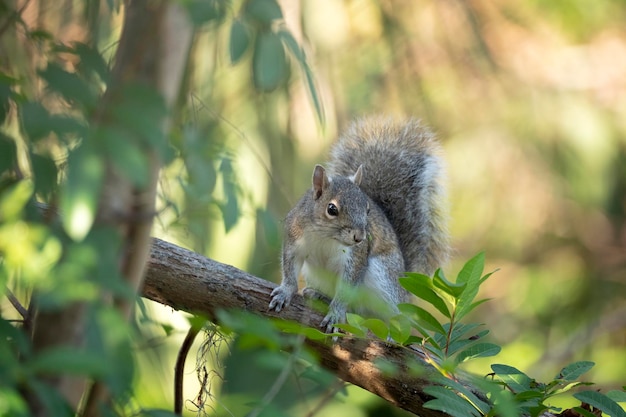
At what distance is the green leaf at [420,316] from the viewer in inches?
38.4

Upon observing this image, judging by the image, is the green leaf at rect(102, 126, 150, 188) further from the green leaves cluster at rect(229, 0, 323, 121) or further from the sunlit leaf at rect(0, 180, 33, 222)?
the green leaves cluster at rect(229, 0, 323, 121)

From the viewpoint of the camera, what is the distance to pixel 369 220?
199 cm

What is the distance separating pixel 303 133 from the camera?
291 centimetres

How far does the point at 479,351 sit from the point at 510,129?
302 cm

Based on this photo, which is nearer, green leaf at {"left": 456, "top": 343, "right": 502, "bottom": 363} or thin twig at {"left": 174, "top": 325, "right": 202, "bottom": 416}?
green leaf at {"left": 456, "top": 343, "right": 502, "bottom": 363}

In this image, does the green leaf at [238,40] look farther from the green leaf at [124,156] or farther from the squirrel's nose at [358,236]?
the squirrel's nose at [358,236]

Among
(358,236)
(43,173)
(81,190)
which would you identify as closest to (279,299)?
(358,236)

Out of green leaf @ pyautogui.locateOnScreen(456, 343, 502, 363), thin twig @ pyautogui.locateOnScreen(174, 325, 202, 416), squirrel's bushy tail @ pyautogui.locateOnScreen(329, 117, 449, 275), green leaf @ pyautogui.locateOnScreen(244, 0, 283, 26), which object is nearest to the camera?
green leaf @ pyautogui.locateOnScreen(244, 0, 283, 26)

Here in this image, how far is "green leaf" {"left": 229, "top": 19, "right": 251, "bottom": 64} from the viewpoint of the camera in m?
0.83

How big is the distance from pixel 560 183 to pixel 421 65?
91cm

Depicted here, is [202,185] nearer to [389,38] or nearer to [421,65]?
[389,38]

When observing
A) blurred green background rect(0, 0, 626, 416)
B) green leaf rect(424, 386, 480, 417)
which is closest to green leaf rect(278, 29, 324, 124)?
green leaf rect(424, 386, 480, 417)

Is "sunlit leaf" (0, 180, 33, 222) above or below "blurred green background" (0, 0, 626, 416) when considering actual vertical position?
below

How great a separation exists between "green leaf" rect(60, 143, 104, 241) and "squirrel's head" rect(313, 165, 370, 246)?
1.29 meters
